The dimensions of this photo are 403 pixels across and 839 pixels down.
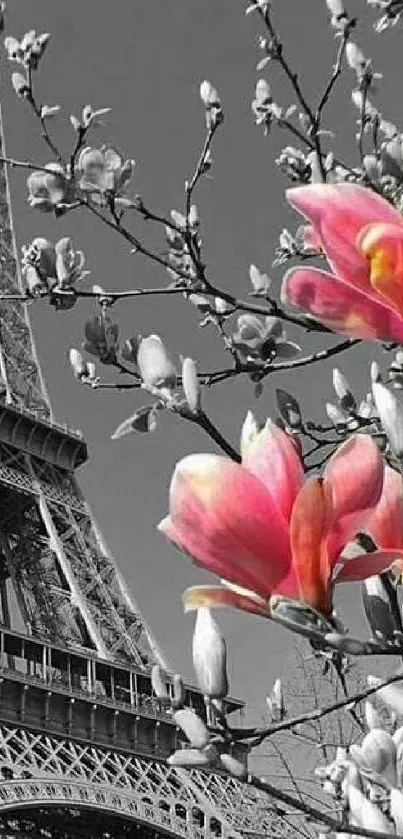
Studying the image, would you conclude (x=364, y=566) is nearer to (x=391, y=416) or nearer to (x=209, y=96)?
(x=391, y=416)

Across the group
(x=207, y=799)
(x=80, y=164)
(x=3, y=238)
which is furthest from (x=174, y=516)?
(x=3, y=238)

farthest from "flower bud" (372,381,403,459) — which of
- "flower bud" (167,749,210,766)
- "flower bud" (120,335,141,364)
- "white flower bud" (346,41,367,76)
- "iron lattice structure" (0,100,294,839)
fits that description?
"iron lattice structure" (0,100,294,839)

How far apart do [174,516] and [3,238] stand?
28010 mm

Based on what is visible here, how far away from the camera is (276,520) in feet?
3.07

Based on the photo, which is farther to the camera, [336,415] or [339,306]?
[336,415]

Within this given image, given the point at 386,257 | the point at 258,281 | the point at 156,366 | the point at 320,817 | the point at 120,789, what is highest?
the point at 120,789

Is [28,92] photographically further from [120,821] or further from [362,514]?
[120,821]

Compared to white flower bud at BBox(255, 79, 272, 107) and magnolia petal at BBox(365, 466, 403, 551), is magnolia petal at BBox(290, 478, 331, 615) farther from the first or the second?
white flower bud at BBox(255, 79, 272, 107)

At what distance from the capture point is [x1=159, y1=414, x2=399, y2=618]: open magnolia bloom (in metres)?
0.92

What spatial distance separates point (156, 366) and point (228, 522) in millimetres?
464

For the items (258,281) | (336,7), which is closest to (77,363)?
(258,281)

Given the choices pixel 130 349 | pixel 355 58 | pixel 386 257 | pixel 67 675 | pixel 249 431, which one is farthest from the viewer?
pixel 67 675

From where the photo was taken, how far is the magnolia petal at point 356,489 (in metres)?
0.96

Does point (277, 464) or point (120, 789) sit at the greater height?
point (120, 789)
